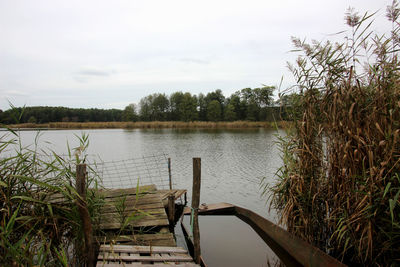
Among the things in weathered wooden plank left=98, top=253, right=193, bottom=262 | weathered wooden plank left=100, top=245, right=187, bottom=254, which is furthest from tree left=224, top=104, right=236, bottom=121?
weathered wooden plank left=98, top=253, right=193, bottom=262

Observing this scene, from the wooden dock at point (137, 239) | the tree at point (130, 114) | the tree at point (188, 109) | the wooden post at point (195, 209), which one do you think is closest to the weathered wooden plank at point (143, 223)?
the wooden dock at point (137, 239)

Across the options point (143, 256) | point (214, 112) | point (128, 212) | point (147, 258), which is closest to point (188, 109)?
point (214, 112)

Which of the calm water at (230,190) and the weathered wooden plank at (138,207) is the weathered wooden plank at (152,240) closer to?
the weathered wooden plank at (138,207)

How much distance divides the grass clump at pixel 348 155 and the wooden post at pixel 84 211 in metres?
2.95

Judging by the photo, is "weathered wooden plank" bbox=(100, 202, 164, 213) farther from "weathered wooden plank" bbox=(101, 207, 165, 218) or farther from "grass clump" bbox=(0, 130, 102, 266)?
"grass clump" bbox=(0, 130, 102, 266)

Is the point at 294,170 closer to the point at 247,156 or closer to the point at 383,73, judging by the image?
the point at 383,73

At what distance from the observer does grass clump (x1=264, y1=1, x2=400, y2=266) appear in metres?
2.74

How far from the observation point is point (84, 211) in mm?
3082

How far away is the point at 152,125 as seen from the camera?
163ft

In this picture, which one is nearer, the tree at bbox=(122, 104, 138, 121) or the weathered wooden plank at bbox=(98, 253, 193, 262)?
the weathered wooden plank at bbox=(98, 253, 193, 262)

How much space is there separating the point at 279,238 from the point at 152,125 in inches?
1842

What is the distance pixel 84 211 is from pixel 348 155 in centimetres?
358

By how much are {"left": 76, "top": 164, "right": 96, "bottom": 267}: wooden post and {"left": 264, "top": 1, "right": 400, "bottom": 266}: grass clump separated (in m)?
2.95

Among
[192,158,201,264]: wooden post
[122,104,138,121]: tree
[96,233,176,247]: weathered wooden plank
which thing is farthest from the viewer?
[122,104,138,121]: tree
